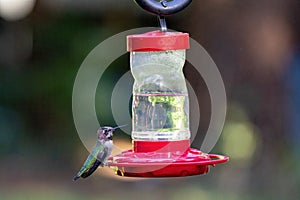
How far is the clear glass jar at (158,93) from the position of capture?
3906mm

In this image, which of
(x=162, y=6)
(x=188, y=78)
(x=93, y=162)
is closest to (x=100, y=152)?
(x=93, y=162)

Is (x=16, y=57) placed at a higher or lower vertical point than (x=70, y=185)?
higher

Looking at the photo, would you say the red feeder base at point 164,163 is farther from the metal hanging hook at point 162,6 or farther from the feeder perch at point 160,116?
the metal hanging hook at point 162,6

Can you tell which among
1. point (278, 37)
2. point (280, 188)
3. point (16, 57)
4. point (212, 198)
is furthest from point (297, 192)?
point (16, 57)

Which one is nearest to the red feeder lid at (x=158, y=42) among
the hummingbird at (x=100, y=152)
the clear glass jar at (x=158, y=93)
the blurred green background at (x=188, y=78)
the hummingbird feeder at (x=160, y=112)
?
the hummingbird feeder at (x=160, y=112)

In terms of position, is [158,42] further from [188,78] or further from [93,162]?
[188,78]

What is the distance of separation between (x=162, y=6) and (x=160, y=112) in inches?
22.6

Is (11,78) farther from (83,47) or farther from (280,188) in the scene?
(280,188)

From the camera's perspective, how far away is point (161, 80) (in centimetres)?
399

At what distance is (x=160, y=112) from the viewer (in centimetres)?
393

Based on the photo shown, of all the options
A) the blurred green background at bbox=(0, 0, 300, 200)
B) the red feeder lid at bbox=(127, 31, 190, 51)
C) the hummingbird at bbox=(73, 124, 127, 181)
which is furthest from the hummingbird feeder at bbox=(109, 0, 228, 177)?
the blurred green background at bbox=(0, 0, 300, 200)

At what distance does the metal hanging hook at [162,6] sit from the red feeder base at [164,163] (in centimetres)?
51

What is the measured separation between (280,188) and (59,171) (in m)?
2.28

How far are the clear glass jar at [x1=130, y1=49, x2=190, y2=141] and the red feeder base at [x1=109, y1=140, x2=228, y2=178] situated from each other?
196 mm
